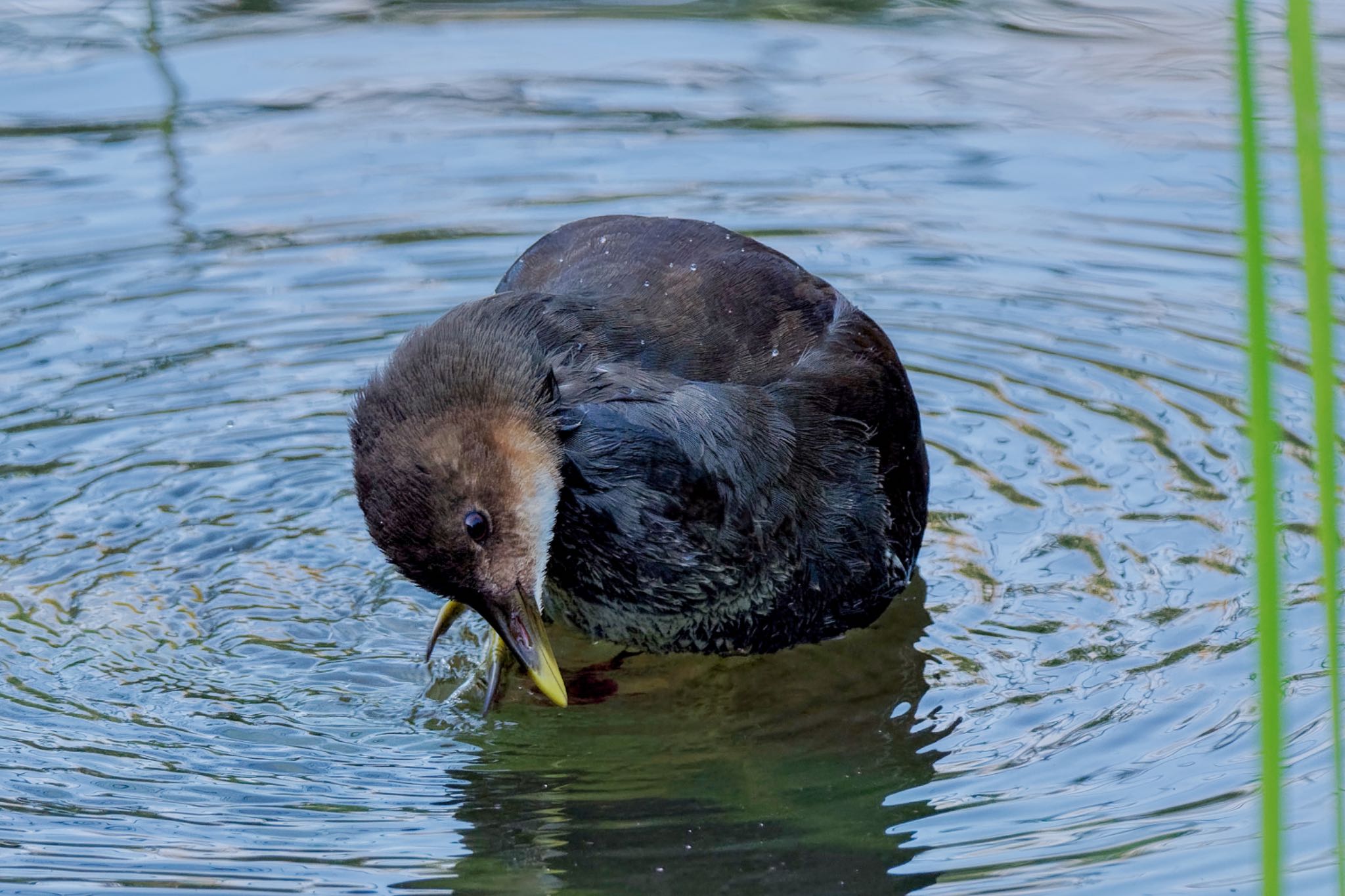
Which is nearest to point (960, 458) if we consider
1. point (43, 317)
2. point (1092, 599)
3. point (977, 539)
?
point (977, 539)

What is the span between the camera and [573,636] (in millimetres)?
6016

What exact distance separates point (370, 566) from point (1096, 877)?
2.88 m

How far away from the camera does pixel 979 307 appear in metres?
8.00

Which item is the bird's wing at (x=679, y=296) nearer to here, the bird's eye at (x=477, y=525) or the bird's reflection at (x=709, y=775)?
the bird's eye at (x=477, y=525)

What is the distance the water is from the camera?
4.66 metres

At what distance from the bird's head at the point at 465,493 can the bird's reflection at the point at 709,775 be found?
0.44 m

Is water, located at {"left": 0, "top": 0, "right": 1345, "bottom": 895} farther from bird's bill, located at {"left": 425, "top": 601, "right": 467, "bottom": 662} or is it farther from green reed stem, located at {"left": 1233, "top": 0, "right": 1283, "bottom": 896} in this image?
green reed stem, located at {"left": 1233, "top": 0, "right": 1283, "bottom": 896}

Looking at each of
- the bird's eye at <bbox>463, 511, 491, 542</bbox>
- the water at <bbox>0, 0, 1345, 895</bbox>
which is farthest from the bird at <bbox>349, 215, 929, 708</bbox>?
the water at <bbox>0, 0, 1345, 895</bbox>

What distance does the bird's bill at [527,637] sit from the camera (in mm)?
4684

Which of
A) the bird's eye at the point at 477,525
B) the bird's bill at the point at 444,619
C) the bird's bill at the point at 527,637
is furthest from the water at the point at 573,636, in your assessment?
the bird's eye at the point at 477,525

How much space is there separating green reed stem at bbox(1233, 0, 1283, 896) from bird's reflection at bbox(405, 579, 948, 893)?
2745 millimetres

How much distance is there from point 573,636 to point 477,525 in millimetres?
1578

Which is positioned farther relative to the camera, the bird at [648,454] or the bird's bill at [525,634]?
the bird's bill at [525,634]

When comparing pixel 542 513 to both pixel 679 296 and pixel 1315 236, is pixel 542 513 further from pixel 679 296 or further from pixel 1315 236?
pixel 1315 236
